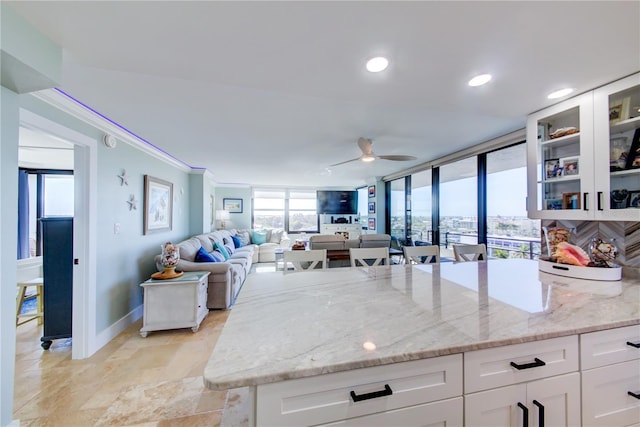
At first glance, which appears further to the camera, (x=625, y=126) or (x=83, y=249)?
(x=83, y=249)

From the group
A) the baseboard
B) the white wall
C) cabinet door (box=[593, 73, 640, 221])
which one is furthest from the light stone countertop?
the baseboard

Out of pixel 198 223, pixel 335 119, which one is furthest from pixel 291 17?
pixel 198 223

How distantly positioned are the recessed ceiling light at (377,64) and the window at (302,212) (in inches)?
280

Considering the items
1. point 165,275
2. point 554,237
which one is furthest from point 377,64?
point 165,275

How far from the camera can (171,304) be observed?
2.83 m

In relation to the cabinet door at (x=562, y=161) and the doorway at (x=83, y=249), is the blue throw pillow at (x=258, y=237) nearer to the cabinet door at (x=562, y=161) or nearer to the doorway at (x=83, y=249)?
the doorway at (x=83, y=249)

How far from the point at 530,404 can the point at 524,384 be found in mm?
84

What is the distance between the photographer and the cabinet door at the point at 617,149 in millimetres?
1611

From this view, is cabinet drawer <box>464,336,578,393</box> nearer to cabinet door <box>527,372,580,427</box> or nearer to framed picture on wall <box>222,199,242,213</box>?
cabinet door <box>527,372,580,427</box>

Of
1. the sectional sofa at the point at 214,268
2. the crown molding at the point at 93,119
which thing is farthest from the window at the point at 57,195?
the sectional sofa at the point at 214,268

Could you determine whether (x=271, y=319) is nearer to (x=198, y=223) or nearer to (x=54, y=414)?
(x=54, y=414)

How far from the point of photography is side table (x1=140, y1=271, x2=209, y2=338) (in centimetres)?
278

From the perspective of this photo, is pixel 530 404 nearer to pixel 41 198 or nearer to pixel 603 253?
pixel 603 253

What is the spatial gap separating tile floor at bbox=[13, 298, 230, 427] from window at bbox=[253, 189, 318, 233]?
5649 mm
